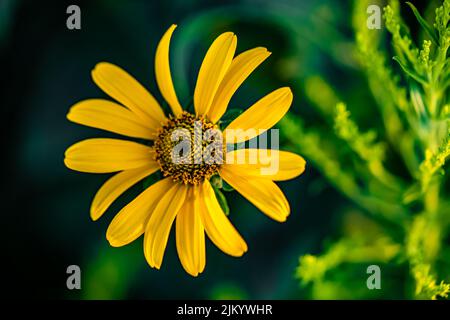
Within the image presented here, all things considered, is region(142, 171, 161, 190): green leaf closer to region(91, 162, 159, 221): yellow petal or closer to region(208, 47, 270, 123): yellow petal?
region(91, 162, 159, 221): yellow petal

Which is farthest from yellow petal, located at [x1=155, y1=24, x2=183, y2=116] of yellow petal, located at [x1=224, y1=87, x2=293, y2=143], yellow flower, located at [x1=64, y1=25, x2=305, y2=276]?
yellow petal, located at [x1=224, y1=87, x2=293, y2=143]

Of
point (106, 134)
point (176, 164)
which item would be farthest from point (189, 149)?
point (106, 134)

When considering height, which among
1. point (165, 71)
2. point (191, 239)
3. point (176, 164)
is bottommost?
point (191, 239)

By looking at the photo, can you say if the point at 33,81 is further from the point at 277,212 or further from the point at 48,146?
the point at 277,212

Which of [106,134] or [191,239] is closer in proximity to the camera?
[191,239]

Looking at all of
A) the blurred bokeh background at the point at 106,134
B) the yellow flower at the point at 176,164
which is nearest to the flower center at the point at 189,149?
the yellow flower at the point at 176,164

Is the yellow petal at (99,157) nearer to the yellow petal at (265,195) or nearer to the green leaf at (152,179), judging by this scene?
the green leaf at (152,179)

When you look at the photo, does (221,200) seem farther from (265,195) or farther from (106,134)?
(106,134)

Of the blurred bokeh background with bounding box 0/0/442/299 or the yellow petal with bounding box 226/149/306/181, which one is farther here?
the blurred bokeh background with bounding box 0/0/442/299
